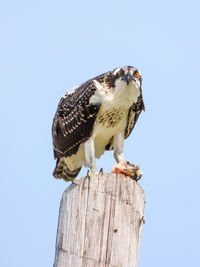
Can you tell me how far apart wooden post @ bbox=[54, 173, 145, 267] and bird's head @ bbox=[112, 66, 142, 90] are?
3.39 m

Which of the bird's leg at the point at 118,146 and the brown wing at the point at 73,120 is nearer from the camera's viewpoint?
the brown wing at the point at 73,120

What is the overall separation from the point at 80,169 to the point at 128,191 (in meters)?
4.71

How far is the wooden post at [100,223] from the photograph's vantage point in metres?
5.19

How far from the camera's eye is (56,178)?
10242 millimetres

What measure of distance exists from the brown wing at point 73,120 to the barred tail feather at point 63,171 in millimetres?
136

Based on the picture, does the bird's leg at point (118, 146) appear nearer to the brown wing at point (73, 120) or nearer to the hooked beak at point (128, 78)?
the brown wing at point (73, 120)

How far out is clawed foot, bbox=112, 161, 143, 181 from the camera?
677 cm

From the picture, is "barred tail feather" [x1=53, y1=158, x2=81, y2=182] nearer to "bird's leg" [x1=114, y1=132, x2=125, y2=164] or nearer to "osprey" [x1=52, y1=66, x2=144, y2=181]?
"osprey" [x1=52, y1=66, x2=144, y2=181]

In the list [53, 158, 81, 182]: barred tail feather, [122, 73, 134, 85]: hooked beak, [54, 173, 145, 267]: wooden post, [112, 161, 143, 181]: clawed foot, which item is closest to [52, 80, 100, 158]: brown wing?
[53, 158, 81, 182]: barred tail feather

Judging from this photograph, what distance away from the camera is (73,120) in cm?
965

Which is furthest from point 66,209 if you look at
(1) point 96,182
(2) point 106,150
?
(2) point 106,150

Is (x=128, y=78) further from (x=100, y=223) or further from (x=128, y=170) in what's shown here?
(x=100, y=223)

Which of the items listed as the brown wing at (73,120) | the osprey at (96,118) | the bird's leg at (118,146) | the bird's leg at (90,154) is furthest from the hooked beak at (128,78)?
the bird's leg at (90,154)

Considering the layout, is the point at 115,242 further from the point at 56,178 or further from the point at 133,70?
the point at 56,178
